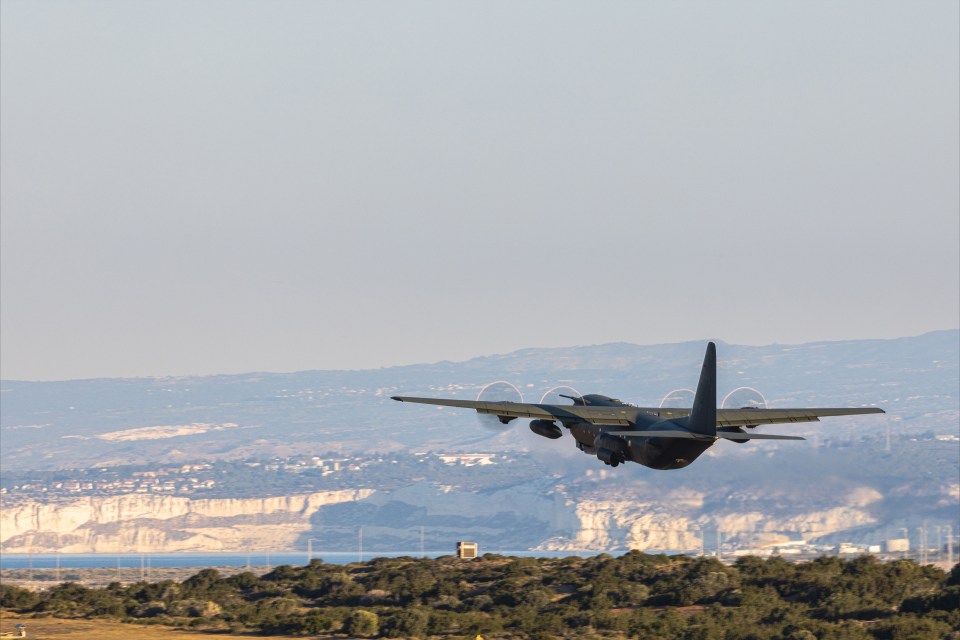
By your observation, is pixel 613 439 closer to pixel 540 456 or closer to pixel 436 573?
pixel 436 573

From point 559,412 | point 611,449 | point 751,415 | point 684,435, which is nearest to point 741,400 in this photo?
point 751,415

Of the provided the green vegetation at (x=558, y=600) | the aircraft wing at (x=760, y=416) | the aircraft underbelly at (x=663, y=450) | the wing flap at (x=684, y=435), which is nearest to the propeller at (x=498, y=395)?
the aircraft underbelly at (x=663, y=450)

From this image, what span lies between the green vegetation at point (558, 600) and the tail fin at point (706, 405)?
10.8 metres

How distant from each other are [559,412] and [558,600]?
1804 cm

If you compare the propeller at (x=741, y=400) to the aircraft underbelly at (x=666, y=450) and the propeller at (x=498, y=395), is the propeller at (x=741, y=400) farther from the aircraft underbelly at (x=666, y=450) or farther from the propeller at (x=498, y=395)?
the propeller at (x=498, y=395)

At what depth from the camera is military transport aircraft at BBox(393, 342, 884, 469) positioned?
8512cm

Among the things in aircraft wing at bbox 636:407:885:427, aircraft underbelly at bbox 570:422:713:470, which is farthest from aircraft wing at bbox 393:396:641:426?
aircraft wing at bbox 636:407:885:427

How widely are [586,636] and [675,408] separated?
14.9m

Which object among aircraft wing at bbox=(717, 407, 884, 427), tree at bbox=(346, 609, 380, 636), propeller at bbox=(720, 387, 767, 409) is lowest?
tree at bbox=(346, 609, 380, 636)

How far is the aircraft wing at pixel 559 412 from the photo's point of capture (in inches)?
3519

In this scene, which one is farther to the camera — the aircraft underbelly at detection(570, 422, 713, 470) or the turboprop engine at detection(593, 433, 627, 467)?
the turboprop engine at detection(593, 433, 627, 467)

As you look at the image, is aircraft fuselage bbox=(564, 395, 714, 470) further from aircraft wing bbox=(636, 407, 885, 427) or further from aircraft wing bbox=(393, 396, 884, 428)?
aircraft wing bbox=(636, 407, 885, 427)

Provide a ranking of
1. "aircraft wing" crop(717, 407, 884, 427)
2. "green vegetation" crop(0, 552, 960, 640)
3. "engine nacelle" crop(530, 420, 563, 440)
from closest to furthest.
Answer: "green vegetation" crop(0, 552, 960, 640), "engine nacelle" crop(530, 420, 563, 440), "aircraft wing" crop(717, 407, 884, 427)

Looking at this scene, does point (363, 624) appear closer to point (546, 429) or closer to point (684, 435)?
point (546, 429)
